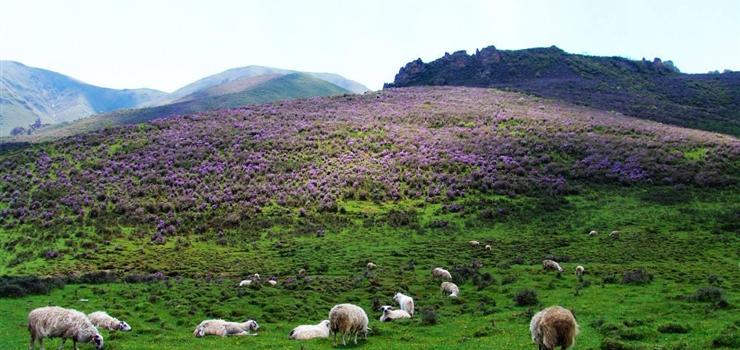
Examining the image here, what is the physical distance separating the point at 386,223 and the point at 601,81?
99.9 meters

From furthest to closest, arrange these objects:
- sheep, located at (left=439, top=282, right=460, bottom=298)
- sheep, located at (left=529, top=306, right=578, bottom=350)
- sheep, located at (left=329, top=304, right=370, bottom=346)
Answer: sheep, located at (left=439, top=282, right=460, bottom=298)
sheep, located at (left=329, top=304, right=370, bottom=346)
sheep, located at (left=529, top=306, right=578, bottom=350)

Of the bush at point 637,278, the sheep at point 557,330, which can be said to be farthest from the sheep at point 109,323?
the bush at point 637,278

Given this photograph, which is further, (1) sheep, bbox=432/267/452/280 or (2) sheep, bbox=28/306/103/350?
(1) sheep, bbox=432/267/452/280

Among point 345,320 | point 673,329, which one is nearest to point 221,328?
point 345,320

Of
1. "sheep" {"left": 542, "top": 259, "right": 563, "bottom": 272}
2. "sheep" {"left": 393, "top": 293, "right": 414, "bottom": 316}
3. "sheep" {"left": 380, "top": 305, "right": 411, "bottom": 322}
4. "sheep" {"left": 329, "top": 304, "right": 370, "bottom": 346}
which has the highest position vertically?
"sheep" {"left": 329, "top": 304, "right": 370, "bottom": 346}

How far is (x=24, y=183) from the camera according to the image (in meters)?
59.2

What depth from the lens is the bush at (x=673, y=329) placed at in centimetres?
1669

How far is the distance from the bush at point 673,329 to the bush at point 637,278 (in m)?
11.9

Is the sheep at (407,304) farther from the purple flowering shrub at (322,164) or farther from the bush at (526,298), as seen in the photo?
the purple flowering shrub at (322,164)

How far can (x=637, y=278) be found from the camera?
2816cm

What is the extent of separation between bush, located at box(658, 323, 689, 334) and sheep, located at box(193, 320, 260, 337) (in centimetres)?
1587

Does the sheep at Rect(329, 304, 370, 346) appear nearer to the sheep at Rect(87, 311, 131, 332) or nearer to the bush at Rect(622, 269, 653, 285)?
the sheep at Rect(87, 311, 131, 332)

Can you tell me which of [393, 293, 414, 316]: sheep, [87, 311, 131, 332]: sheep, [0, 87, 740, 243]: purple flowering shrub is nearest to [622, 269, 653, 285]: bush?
[393, 293, 414, 316]: sheep

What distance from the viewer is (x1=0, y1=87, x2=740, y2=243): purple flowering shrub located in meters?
54.8
